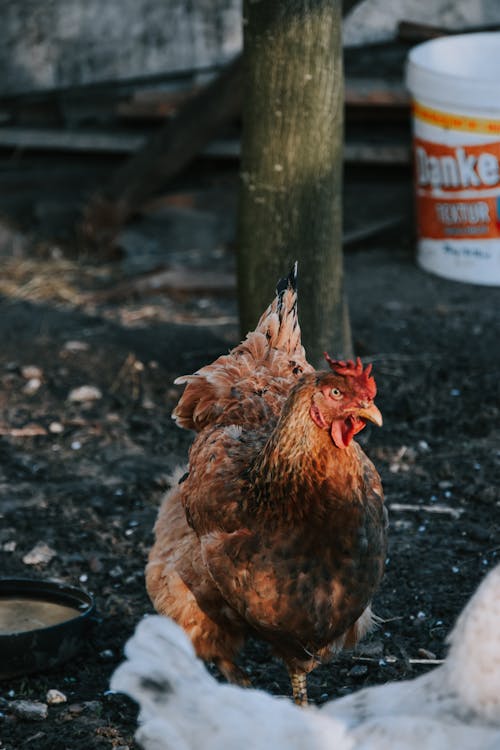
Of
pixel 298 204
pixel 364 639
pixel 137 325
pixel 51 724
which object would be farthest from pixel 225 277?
pixel 51 724

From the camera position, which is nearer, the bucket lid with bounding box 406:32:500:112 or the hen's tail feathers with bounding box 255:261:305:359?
the hen's tail feathers with bounding box 255:261:305:359

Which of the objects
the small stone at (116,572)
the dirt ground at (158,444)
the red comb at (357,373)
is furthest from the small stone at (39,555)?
the red comb at (357,373)

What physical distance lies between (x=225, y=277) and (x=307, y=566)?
13.3 ft

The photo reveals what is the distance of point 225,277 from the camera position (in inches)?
292

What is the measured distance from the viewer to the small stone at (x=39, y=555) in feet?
15.6

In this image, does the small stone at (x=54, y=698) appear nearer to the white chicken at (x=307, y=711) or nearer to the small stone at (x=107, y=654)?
the small stone at (x=107, y=654)

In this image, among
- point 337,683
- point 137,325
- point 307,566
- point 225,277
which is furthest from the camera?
point 225,277

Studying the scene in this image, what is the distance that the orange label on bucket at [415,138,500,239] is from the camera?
282 inches

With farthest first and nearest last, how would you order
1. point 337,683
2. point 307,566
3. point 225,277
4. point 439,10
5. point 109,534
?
1. point 439,10
2. point 225,277
3. point 109,534
4. point 337,683
5. point 307,566

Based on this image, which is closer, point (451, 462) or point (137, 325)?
point (451, 462)

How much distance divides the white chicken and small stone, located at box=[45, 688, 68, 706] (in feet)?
4.28

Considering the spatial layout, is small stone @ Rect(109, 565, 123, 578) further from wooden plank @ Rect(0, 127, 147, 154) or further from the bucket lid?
wooden plank @ Rect(0, 127, 147, 154)

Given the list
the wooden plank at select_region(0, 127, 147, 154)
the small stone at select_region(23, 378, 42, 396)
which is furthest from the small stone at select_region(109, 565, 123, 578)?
the wooden plank at select_region(0, 127, 147, 154)

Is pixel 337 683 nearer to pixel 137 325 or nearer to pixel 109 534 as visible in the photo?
pixel 109 534
